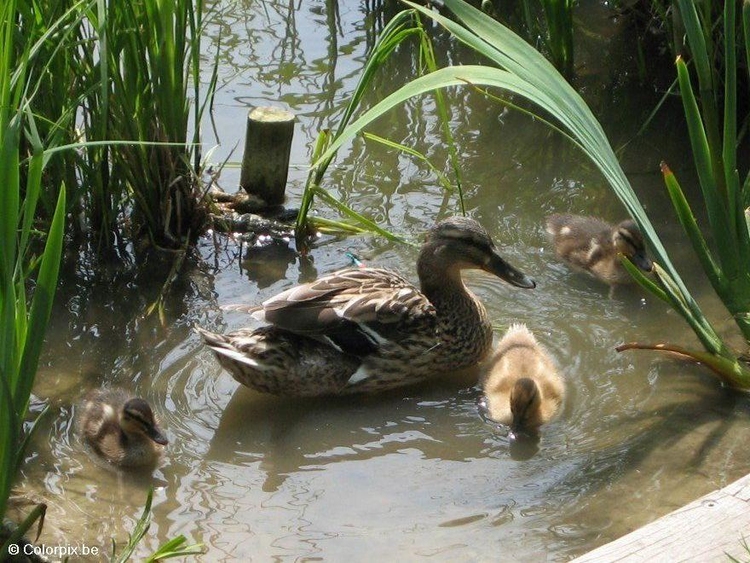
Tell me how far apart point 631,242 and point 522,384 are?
1485 millimetres

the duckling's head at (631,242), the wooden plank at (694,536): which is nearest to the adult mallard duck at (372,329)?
the duckling's head at (631,242)

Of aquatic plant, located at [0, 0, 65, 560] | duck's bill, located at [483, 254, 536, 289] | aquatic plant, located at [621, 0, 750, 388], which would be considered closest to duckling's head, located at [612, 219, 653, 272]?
duck's bill, located at [483, 254, 536, 289]

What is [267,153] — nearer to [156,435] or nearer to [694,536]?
[156,435]

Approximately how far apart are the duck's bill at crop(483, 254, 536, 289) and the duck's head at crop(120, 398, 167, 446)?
168 cm

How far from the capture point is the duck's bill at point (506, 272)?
4.73 meters

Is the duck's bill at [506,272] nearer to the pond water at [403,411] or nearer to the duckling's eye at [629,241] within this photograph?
the pond water at [403,411]

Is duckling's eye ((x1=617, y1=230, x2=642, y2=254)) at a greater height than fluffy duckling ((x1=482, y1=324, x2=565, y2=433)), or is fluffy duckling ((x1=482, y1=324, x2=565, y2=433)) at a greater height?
duckling's eye ((x1=617, y1=230, x2=642, y2=254))

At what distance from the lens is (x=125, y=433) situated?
3727 millimetres

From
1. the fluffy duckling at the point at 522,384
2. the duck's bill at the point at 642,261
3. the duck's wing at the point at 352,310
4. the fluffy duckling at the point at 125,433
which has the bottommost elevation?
the fluffy duckling at the point at 125,433

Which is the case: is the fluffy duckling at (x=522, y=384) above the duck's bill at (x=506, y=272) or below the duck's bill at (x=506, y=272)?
below

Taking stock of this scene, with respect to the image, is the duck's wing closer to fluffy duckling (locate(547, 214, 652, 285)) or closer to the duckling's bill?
the duckling's bill

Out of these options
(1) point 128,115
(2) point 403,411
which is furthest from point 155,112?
(2) point 403,411

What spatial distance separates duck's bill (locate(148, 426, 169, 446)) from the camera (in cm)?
379

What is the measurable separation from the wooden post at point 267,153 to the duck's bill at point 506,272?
1337 mm
